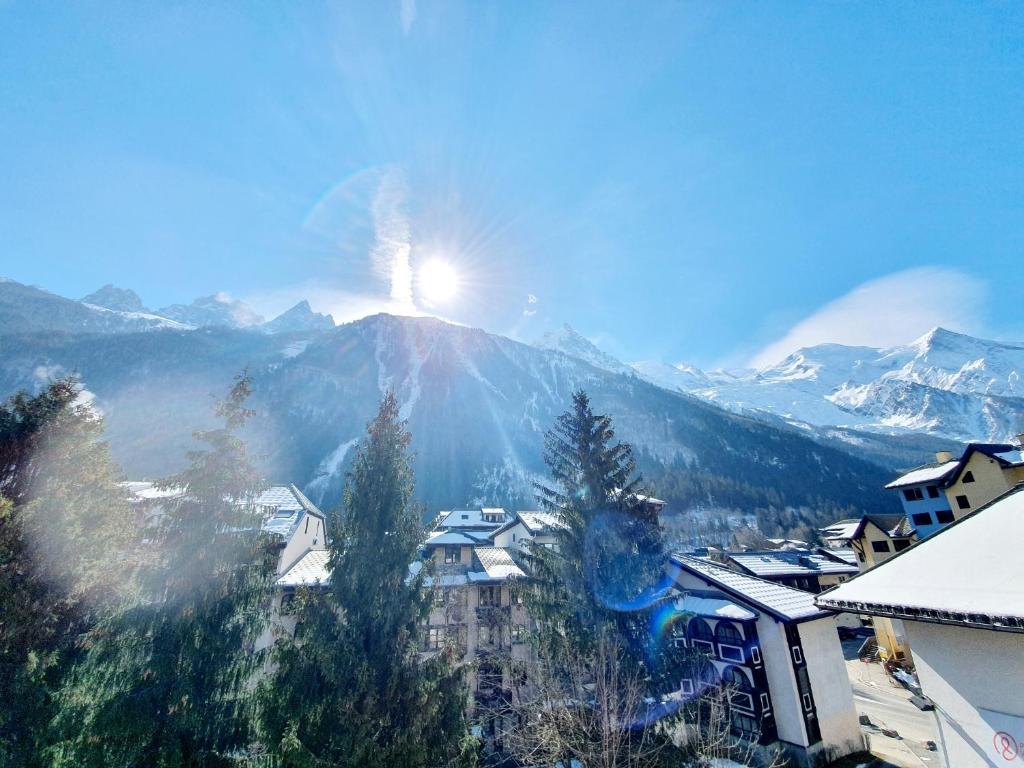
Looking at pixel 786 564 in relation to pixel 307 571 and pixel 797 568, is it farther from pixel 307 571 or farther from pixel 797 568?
pixel 307 571

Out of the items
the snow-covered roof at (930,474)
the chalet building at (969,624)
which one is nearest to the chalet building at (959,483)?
the snow-covered roof at (930,474)

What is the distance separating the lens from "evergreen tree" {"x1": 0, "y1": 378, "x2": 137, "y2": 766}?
963cm

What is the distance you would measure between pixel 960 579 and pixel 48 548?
17659mm

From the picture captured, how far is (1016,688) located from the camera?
4.80 metres

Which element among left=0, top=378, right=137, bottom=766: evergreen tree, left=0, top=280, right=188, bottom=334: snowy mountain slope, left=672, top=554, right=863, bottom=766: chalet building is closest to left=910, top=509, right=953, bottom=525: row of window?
left=672, top=554, right=863, bottom=766: chalet building

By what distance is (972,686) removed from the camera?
5.22 meters

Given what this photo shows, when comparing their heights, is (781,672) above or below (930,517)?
below

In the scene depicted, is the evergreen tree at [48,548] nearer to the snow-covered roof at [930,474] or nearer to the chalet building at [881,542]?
the chalet building at [881,542]

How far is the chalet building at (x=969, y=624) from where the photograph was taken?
477cm

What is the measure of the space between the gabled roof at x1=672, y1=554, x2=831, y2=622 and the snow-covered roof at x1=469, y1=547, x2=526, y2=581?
388 inches

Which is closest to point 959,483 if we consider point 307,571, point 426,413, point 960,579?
point 960,579

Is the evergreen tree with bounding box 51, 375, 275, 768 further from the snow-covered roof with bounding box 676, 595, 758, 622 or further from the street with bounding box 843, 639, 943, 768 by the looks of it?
the street with bounding box 843, 639, 943, 768

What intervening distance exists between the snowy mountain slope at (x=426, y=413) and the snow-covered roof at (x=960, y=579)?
111823mm

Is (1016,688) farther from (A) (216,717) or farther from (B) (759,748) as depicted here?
(B) (759,748)
